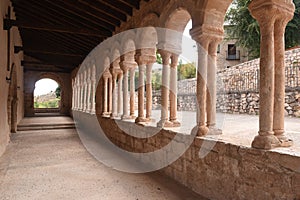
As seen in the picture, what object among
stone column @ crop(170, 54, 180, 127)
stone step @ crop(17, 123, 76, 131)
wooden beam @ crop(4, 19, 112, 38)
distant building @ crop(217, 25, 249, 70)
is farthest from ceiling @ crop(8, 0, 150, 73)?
distant building @ crop(217, 25, 249, 70)

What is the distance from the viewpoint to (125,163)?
3859mm

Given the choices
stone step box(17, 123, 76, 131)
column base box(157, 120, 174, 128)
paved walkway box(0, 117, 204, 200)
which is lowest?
paved walkway box(0, 117, 204, 200)

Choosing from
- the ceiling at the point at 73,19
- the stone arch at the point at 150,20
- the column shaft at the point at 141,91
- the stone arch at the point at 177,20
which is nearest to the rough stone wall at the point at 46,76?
the ceiling at the point at 73,19

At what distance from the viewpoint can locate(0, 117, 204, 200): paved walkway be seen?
251 centimetres

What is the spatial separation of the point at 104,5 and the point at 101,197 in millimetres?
3822

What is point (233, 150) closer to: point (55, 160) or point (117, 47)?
point (55, 160)

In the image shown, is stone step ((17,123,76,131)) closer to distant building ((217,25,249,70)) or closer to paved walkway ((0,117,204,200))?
paved walkway ((0,117,204,200))

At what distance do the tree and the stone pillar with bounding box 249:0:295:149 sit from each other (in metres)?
9.75

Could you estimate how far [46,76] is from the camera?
1507cm

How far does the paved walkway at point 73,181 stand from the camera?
2508mm

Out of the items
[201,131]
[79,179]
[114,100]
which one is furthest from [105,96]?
[201,131]

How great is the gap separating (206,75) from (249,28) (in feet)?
32.8

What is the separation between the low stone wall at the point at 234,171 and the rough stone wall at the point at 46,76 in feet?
39.9

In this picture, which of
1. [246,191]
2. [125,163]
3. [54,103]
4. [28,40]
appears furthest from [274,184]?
[54,103]
